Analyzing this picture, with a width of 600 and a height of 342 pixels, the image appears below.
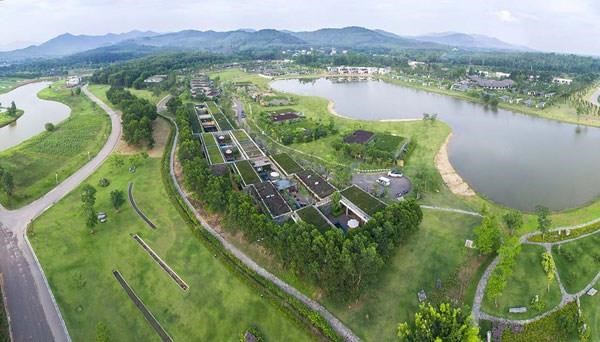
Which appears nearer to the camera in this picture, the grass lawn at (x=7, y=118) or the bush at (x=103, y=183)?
the bush at (x=103, y=183)

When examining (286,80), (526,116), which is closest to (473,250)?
(526,116)

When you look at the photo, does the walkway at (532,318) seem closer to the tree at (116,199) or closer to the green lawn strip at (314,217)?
the green lawn strip at (314,217)

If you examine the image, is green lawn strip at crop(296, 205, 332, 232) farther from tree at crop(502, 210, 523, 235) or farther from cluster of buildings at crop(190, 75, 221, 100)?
cluster of buildings at crop(190, 75, 221, 100)

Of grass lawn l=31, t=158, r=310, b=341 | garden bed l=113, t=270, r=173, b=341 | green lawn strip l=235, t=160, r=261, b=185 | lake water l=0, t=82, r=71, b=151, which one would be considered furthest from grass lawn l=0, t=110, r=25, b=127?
garden bed l=113, t=270, r=173, b=341

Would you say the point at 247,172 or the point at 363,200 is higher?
the point at 247,172

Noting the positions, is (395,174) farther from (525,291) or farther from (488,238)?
(525,291)

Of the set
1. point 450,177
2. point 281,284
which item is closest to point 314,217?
point 281,284

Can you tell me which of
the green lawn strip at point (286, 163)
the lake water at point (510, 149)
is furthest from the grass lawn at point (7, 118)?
the lake water at point (510, 149)
